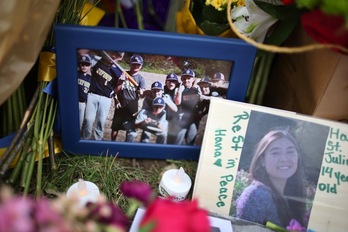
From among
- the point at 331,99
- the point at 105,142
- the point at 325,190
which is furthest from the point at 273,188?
the point at 105,142

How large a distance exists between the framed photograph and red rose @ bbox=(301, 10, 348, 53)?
6.0 inches

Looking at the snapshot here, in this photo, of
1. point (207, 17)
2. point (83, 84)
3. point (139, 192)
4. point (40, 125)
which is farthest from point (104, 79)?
point (139, 192)

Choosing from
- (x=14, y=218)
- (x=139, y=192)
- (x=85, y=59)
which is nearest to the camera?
(x=14, y=218)

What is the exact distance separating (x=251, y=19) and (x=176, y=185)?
372mm

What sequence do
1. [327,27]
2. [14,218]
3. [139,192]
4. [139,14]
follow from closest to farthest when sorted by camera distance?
[14,218] < [139,192] < [327,27] < [139,14]

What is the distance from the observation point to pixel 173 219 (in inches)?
16.8

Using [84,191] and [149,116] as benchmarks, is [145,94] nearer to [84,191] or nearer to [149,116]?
[149,116]

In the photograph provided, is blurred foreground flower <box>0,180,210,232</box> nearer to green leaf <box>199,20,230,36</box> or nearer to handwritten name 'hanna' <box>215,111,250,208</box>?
handwritten name 'hanna' <box>215,111,250,208</box>

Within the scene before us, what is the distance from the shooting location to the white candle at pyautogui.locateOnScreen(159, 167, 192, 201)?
783 millimetres

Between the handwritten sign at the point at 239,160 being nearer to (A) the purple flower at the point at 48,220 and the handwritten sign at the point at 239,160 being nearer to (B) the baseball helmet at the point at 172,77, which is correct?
(B) the baseball helmet at the point at 172,77

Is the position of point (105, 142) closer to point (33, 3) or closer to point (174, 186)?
point (174, 186)

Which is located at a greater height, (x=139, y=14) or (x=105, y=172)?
(x=139, y=14)

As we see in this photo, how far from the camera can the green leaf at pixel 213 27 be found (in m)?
0.83

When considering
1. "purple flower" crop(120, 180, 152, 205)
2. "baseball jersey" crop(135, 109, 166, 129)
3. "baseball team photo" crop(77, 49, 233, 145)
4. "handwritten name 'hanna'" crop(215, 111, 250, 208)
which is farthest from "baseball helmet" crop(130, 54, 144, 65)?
"purple flower" crop(120, 180, 152, 205)
